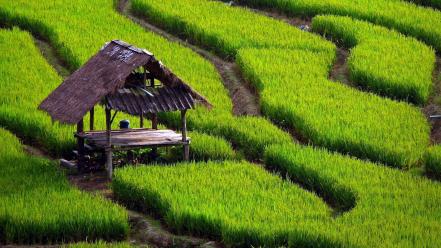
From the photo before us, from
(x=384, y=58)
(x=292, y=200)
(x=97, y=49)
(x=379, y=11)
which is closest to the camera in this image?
(x=292, y=200)

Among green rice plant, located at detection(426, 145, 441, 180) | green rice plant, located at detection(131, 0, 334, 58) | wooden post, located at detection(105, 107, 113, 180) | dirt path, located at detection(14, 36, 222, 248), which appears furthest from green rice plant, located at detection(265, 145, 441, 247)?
green rice plant, located at detection(131, 0, 334, 58)

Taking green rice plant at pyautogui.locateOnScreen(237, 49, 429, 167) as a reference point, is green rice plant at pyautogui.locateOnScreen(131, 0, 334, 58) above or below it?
above

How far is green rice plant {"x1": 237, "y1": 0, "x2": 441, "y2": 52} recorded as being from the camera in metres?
21.1

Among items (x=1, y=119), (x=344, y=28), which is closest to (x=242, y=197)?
(x=1, y=119)

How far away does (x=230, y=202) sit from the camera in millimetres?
13148

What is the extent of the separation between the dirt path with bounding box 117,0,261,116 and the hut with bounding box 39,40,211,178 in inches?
103

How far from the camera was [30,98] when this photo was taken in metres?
17.2

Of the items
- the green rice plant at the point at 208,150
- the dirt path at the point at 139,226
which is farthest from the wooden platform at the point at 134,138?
the dirt path at the point at 139,226

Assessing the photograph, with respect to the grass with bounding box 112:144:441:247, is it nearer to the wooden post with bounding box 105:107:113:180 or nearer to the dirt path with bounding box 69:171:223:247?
the dirt path with bounding box 69:171:223:247

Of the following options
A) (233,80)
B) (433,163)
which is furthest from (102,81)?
(233,80)

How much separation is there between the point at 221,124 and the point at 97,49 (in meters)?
3.66

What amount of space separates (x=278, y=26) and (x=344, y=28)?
1.12 metres

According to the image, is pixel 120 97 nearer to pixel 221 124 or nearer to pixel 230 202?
pixel 230 202

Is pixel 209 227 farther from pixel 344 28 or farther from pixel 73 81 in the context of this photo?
pixel 344 28
